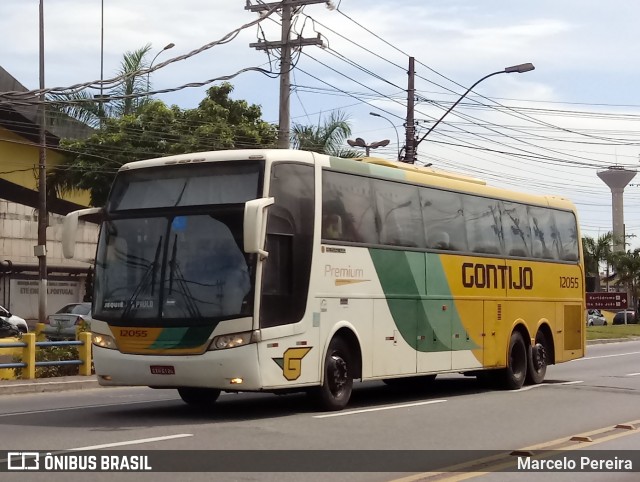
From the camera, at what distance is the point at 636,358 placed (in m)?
29.5

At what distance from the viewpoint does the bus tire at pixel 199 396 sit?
1554cm

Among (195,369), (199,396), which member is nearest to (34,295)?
(199,396)

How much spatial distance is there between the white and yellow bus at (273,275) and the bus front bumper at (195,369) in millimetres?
16

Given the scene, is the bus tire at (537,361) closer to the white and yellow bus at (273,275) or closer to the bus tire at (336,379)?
the white and yellow bus at (273,275)

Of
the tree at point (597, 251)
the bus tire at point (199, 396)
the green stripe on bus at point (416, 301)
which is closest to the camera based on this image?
the bus tire at point (199, 396)

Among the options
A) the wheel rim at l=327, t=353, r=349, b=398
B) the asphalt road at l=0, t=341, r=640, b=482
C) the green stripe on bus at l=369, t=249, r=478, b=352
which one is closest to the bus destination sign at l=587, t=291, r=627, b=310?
the asphalt road at l=0, t=341, r=640, b=482

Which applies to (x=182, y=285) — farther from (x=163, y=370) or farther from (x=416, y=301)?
(x=416, y=301)

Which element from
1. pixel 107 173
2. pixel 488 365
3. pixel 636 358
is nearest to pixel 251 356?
pixel 488 365

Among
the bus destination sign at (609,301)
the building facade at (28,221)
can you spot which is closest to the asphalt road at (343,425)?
the building facade at (28,221)

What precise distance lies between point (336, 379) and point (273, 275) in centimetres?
202

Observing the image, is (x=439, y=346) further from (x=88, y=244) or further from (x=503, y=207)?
(x=88, y=244)

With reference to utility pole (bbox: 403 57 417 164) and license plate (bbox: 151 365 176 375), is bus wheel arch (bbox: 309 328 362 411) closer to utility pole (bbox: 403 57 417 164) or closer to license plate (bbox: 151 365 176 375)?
license plate (bbox: 151 365 176 375)

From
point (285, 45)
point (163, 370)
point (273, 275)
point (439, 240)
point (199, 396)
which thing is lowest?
point (199, 396)

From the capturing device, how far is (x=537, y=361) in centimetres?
2044
